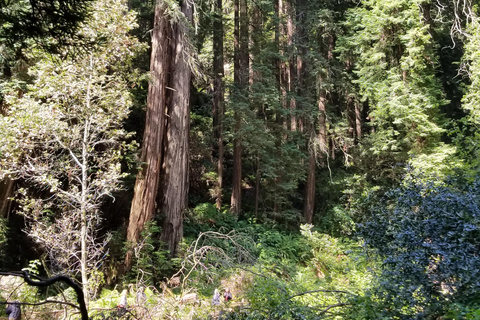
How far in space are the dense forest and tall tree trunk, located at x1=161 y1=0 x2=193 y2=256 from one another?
0.15 ft

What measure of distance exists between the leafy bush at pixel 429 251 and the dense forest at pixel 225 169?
0.07ft

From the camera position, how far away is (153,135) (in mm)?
9422

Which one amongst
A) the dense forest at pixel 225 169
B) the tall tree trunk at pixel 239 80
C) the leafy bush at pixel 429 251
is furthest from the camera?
the tall tree trunk at pixel 239 80

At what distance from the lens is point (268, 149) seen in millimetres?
15805

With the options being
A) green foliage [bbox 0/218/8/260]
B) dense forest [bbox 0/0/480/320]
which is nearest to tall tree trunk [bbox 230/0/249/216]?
dense forest [bbox 0/0/480/320]

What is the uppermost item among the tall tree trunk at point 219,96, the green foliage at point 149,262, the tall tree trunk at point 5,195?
the tall tree trunk at point 219,96

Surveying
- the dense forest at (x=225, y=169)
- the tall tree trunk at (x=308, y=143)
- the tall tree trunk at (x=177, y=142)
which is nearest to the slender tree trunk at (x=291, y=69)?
the dense forest at (x=225, y=169)

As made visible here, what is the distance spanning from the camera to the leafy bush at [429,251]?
11.9 ft

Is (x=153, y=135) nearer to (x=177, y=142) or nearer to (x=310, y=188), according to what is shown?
(x=177, y=142)

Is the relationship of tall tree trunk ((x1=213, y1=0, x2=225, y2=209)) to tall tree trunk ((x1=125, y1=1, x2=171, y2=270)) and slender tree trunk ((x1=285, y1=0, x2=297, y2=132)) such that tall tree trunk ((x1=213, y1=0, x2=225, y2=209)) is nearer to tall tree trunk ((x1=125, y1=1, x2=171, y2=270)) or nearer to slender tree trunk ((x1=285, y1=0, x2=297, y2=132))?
slender tree trunk ((x1=285, y1=0, x2=297, y2=132))

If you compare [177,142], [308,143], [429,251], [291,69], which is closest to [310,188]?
[308,143]

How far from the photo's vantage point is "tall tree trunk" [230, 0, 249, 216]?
14422 millimetres

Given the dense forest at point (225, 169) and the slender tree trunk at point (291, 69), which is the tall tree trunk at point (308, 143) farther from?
the slender tree trunk at point (291, 69)

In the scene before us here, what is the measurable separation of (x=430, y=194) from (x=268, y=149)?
11.3 m
